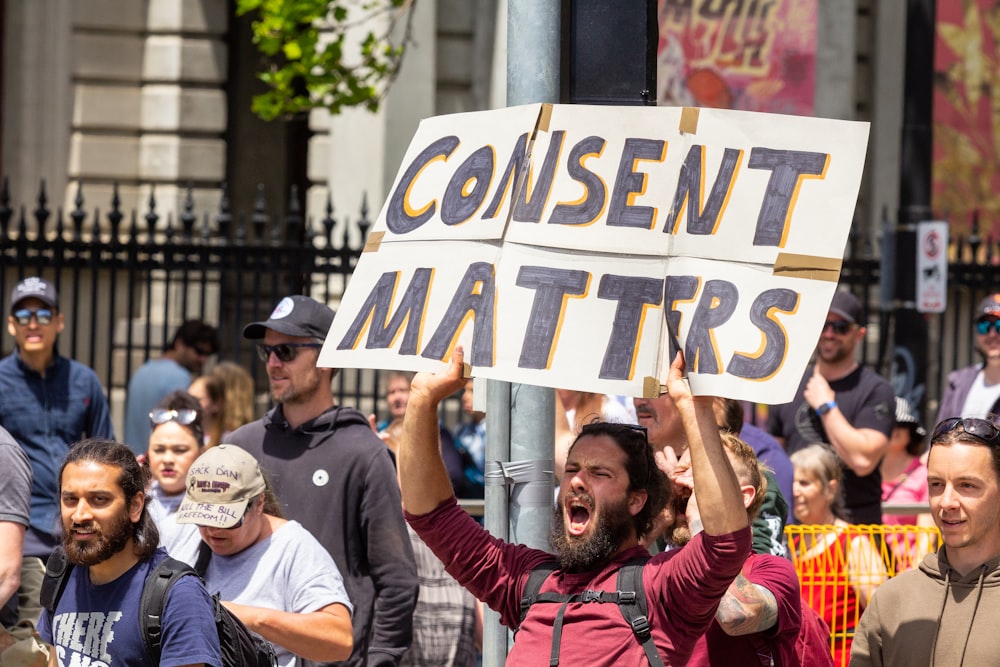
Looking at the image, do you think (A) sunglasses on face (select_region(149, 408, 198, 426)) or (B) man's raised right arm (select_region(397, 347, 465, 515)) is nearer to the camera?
(B) man's raised right arm (select_region(397, 347, 465, 515))

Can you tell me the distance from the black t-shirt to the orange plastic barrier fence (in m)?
0.99

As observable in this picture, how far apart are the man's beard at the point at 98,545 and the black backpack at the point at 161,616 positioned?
70 millimetres

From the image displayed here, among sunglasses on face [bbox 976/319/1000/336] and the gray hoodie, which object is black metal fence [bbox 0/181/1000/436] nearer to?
sunglasses on face [bbox 976/319/1000/336]

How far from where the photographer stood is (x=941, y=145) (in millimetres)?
15969

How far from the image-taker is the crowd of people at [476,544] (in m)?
3.71

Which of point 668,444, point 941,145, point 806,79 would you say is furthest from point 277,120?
point 668,444

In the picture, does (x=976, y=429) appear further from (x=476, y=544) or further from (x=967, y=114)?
(x=967, y=114)

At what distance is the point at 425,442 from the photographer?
3.95 m

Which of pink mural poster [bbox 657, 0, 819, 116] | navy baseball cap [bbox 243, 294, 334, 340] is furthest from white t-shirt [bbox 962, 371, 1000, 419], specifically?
pink mural poster [bbox 657, 0, 819, 116]

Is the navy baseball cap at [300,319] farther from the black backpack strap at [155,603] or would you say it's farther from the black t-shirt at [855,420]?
the black t-shirt at [855,420]

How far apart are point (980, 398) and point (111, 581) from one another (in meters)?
5.51

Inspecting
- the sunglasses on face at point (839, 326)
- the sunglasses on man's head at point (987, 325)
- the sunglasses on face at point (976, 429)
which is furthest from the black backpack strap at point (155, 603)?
the sunglasses on man's head at point (987, 325)

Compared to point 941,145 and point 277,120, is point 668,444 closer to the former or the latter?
point 941,145

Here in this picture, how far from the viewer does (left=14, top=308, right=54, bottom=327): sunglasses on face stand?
7.40 meters
